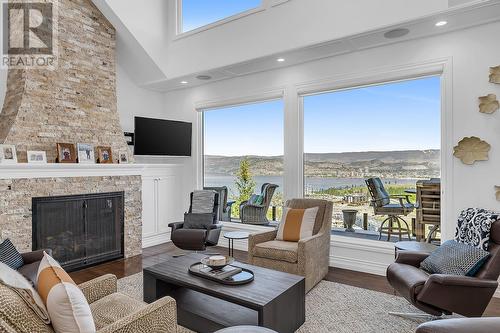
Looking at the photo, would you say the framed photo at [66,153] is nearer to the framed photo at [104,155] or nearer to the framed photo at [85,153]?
the framed photo at [85,153]

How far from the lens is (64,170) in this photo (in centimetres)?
408

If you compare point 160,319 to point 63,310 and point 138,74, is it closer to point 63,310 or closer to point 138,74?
point 63,310

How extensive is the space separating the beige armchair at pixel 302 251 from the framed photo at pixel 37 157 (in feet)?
9.34

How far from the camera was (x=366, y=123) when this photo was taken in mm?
4359

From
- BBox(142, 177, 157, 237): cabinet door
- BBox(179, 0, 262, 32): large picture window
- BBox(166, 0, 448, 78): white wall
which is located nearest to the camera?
BBox(166, 0, 448, 78): white wall

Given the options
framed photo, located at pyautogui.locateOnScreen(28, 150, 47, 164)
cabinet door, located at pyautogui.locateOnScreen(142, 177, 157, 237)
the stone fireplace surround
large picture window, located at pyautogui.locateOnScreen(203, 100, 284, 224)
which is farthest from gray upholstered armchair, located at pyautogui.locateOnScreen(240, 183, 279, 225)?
framed photo, located at pyautogui.locateOnScreen(28, 150, 47, 164)

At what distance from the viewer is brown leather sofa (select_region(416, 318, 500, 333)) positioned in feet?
4.72

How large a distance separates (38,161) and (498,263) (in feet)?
16.2

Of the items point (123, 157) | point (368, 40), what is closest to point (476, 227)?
point (368, 40)

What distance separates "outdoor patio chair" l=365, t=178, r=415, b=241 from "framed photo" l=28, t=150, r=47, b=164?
4.38 m

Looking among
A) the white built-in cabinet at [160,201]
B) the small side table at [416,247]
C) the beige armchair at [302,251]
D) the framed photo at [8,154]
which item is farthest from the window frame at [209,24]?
the small side table at [416,247]

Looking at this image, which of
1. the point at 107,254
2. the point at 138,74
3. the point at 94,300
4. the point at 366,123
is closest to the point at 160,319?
the point at 94,300

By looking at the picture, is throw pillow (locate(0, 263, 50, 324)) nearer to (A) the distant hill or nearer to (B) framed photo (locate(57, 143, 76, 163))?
(B) framed photo (locate(57, 143, 76, 163))

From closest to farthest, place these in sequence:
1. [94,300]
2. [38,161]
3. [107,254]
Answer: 1. [94,300]
2. [38,161]
3. [107,254]
